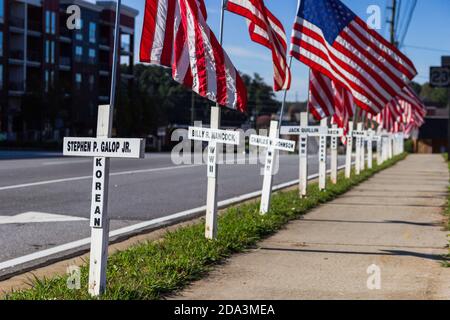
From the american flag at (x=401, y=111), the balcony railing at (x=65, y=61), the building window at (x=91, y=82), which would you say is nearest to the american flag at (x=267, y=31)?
the american flag at (x=401, y=111)

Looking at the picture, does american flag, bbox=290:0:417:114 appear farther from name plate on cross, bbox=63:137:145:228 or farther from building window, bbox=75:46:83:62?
building window, bbox=75:46:83:62

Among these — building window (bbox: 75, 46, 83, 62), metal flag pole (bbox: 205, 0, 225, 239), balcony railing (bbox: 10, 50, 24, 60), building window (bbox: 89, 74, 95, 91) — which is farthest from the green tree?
metal flag pole (bbox: 205, 0, 225, 239)

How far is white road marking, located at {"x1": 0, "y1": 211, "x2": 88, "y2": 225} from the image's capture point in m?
11.2

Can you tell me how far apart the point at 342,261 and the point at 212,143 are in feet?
6.72

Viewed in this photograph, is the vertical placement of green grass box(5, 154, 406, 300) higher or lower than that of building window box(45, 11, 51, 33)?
lower

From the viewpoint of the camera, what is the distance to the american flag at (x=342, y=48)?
1294 centimetres

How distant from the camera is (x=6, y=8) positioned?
58.1 metres

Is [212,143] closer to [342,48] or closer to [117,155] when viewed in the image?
[117,155]

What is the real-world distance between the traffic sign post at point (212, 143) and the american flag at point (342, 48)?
3.97 metres

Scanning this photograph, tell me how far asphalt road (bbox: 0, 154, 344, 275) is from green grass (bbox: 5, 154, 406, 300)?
4.76 feet

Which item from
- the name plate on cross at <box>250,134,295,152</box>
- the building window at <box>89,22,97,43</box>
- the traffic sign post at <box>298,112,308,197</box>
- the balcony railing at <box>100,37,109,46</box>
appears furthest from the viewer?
the balcony railing at <box>100,37,109,46</box>

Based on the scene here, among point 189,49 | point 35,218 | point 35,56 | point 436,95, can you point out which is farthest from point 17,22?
point 436,95

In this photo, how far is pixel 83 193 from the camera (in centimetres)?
1546

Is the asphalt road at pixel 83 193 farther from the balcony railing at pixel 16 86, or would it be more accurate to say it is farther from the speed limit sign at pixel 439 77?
the balcony railing at pixel 16 86
